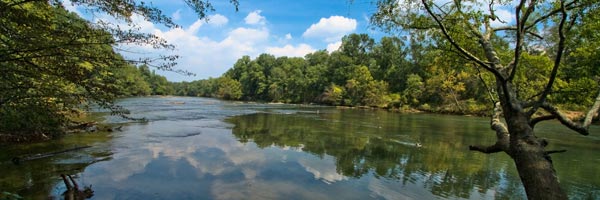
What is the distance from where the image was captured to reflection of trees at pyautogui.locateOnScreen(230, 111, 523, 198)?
37.1 ft

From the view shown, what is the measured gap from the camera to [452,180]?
11.8 m

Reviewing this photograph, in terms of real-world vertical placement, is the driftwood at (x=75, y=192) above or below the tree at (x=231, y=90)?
below

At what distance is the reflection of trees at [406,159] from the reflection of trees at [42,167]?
7762 mm

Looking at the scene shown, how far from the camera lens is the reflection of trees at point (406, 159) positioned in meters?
11.3

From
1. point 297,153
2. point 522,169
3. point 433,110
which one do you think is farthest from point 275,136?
point 433,110

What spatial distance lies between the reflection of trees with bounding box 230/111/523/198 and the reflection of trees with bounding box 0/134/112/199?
7762mm

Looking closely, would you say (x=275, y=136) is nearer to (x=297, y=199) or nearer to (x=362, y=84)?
(x=297, y=199)

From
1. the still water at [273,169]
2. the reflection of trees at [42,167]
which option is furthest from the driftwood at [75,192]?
the reflection of trees at [42,167]

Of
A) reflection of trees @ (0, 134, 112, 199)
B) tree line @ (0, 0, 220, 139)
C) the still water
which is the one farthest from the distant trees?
tree line @ (0, 0, 220, 139)

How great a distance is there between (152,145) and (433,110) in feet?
158

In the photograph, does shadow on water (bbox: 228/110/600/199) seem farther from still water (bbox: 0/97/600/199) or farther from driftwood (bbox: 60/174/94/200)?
driftwood (bbox: 60/174/94/200)

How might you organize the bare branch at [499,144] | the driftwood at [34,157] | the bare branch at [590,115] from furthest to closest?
the driftwood at [34,157] → the bare branch at [499,144] → the bare branch at [590,115]

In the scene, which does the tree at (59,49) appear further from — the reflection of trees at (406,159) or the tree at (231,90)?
the tree at (231,90)

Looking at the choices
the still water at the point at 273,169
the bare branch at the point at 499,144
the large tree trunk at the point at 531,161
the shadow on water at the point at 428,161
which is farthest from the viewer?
the shadow on water at the point at 428,161
